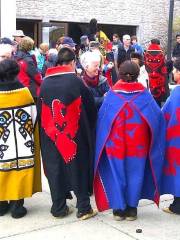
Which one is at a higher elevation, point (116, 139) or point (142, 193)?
point (116, 139)

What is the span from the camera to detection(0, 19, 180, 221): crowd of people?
16.3 ft

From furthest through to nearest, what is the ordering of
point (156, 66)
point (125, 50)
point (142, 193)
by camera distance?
point (125, 50) < point (156, 66) < point (142, 193)

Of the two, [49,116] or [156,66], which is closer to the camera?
[49,116]

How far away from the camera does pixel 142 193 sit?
203 inches

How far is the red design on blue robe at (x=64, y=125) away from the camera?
5.01 metres

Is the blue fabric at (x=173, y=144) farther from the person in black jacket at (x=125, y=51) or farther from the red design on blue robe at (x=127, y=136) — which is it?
the person in black jacket at (x=125, y=51)

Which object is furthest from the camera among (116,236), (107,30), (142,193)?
(107,30)

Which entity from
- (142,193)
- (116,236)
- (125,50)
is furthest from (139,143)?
(125,50)

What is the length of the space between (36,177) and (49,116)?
28.2 inches

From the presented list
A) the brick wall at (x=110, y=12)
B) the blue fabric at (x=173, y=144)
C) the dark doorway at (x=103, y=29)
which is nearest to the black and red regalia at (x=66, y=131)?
the blue fabric at (x=173, y=144)

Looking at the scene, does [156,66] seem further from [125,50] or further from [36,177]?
[36,177]

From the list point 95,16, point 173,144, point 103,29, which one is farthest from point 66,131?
point 103,29

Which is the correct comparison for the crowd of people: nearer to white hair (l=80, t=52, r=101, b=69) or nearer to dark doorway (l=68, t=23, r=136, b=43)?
white hair (l=80, t=52, r=101, b=69)

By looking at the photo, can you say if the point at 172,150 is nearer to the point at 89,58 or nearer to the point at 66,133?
the point at 66,133
